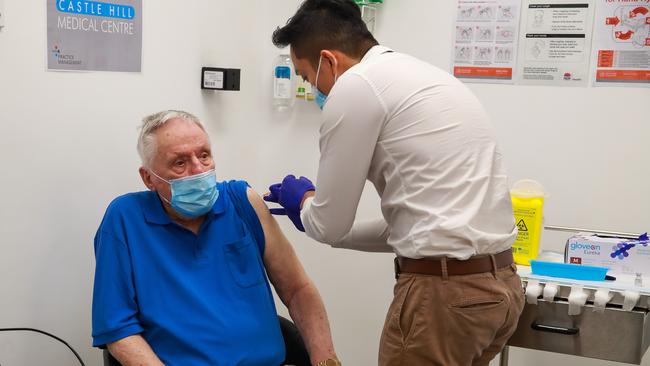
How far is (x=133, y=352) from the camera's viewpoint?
70.0 inches

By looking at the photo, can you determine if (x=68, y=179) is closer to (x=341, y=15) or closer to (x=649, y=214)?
(x=341, y=15)

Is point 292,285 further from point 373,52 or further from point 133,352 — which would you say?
point 373,52

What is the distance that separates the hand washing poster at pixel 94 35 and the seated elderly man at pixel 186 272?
32 cm

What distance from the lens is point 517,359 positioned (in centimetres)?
270

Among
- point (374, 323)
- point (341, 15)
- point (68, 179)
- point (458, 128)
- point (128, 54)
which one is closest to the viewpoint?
point (458, 128)

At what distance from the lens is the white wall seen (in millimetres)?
1947

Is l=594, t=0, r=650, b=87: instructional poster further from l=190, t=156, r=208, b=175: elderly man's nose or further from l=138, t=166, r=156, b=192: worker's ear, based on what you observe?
l=138, t=166, r=156, b=192: worker's ear

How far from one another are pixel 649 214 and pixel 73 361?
191 centimetres

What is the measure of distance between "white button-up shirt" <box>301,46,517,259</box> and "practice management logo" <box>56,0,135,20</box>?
34.9 inches

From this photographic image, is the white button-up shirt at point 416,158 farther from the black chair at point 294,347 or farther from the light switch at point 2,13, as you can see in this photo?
the light switch at point 2,13

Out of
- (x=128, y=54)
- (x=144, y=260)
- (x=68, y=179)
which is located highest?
(x=128, y=54)

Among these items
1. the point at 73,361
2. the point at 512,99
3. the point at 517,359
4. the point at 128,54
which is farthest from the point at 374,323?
the point at 128,54

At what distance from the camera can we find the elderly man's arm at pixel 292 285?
6.61ft

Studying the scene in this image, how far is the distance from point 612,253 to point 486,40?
3.04 ft
